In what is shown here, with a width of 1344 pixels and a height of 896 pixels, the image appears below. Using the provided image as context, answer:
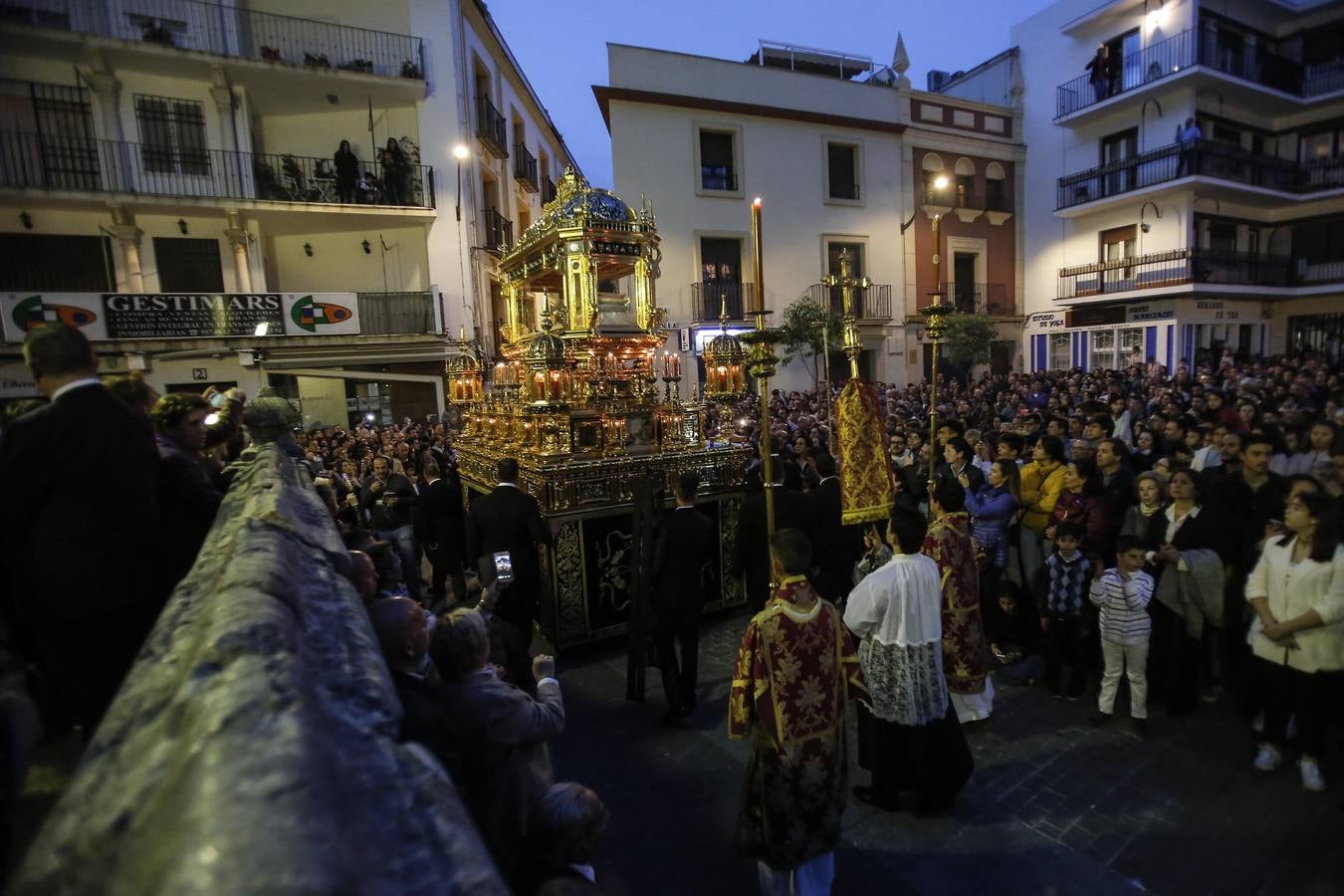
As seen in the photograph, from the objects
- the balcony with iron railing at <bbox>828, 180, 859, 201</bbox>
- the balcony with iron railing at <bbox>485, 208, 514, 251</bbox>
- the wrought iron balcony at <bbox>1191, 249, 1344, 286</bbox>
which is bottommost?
the wrought iron balcony at <bbox>1191, 249, 1344, 286</bbox>

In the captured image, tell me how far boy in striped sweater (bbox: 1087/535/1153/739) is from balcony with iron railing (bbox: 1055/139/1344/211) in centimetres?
2168

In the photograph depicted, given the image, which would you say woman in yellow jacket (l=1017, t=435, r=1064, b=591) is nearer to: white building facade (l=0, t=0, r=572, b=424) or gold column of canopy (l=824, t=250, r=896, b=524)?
gold column of canopy (l=824, t=250, r=896, b=524)

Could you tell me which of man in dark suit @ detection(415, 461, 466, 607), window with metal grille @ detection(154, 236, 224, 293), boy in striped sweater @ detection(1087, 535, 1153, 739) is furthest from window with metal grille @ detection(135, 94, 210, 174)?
boy in striped sweater @ detection(1087, 535, 1153, 739)

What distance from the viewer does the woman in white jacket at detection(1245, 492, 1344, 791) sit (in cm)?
355

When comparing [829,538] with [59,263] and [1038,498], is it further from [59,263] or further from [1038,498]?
[59,263]

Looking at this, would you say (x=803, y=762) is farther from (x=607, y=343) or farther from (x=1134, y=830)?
(x=607, y=343)

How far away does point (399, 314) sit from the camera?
16078mm

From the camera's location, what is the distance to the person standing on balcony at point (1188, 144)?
64.8 feet

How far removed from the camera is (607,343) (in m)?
7.59

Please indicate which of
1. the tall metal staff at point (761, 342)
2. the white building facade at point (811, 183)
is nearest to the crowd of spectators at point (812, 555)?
the tall metal staff at point (761, 342)

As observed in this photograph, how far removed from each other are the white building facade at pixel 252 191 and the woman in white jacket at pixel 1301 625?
14101mm

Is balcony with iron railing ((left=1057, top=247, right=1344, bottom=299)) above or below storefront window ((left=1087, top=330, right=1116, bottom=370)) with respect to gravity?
above

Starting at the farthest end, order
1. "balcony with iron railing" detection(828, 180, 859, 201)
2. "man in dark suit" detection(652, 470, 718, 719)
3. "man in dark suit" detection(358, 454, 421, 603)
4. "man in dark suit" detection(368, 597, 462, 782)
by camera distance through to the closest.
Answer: "balcony with iron railing" detection(828, 180, 859, 201) → "man in dark suit" detection(358, 454, 421, 603) → "man in dark suit" detection(652, 470, 718, 719) → "man in dark suit" detection(368, 597, 462, 782)

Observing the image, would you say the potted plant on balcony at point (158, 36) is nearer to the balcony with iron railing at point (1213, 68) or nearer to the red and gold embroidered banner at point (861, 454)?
the red and gold embroidered banner at point (861, 454)
